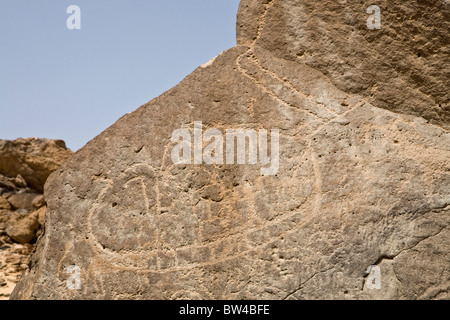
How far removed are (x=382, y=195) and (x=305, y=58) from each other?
3.29 ft

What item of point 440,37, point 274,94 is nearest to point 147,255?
point 274,94

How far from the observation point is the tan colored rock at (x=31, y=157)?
774 cm

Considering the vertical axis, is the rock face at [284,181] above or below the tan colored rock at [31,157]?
below

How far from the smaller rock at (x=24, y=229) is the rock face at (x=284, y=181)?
3561mm

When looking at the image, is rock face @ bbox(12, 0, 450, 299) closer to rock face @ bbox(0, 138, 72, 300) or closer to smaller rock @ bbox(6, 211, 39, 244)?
rock face @ bbox(0, 138, 72, 300)

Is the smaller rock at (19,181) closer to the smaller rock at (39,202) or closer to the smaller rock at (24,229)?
the smaller rock at (39,202)

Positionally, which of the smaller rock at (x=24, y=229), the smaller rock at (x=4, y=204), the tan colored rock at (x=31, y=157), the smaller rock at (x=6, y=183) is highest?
the tan colored rock at (x=31, y=157)

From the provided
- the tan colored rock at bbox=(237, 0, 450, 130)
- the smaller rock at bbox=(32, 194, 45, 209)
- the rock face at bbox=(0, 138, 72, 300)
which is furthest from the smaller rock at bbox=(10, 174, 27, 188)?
the tan colored rock at bbox=(237, 0, 450, 130)

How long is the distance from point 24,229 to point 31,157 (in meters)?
1.09

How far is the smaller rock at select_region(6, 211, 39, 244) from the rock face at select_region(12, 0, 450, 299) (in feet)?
11.7

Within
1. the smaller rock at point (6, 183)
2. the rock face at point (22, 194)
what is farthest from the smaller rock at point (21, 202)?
the smaller rock at point (6, 183)

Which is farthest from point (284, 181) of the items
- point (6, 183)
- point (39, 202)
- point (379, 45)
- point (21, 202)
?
point (6, 183)

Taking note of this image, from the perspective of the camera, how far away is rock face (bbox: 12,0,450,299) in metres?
3.37

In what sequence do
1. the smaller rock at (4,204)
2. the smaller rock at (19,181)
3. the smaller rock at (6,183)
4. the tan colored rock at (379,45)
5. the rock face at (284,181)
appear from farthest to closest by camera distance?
the smaller rock at (19,181)
the smaller rock at (6,183)
the smaller rock at (4,204)
the tan colored rock at (379,45)
the rock face at (284,181)
